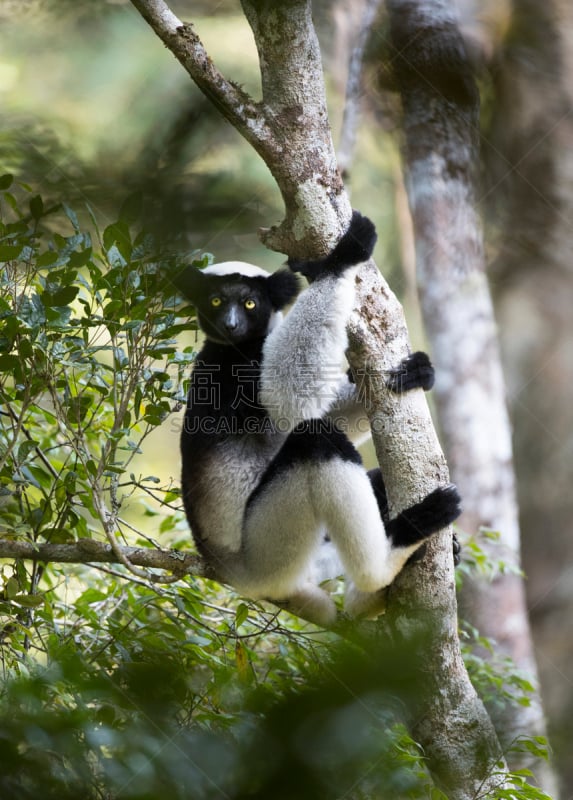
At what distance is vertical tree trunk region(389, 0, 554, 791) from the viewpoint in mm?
7449

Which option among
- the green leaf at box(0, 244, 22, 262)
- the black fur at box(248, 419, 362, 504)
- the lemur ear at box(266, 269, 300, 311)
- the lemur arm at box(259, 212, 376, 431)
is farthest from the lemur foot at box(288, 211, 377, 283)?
the green leaf at box(0, 244, 22, 262)

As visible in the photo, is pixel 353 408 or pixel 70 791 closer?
pixel 70 791

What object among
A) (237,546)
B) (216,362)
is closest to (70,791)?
(237,546)

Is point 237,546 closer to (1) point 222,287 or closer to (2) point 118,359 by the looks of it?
(2) point 118,359

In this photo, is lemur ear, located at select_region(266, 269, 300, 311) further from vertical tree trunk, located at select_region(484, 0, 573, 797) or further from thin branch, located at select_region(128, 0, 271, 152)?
vertical tree trunk, located at select_region(484, 0, 573, 797)

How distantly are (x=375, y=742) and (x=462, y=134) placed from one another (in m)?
7.97

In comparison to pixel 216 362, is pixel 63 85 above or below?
above

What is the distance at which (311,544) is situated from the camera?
12.9ft

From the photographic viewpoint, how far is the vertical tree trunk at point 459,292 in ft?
24.4

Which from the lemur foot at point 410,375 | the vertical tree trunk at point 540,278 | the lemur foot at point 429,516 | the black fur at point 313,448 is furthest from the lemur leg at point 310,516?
the vertical tree trunk at point 540,278

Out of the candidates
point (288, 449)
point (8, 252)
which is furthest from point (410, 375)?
point (8, 252)

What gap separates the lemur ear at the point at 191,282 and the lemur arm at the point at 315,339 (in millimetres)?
557

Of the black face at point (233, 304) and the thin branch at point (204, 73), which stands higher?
the thin branch at point (204, 73)

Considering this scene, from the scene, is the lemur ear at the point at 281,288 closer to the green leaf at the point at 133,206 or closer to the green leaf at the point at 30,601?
the green leaf at the point at 30,601
